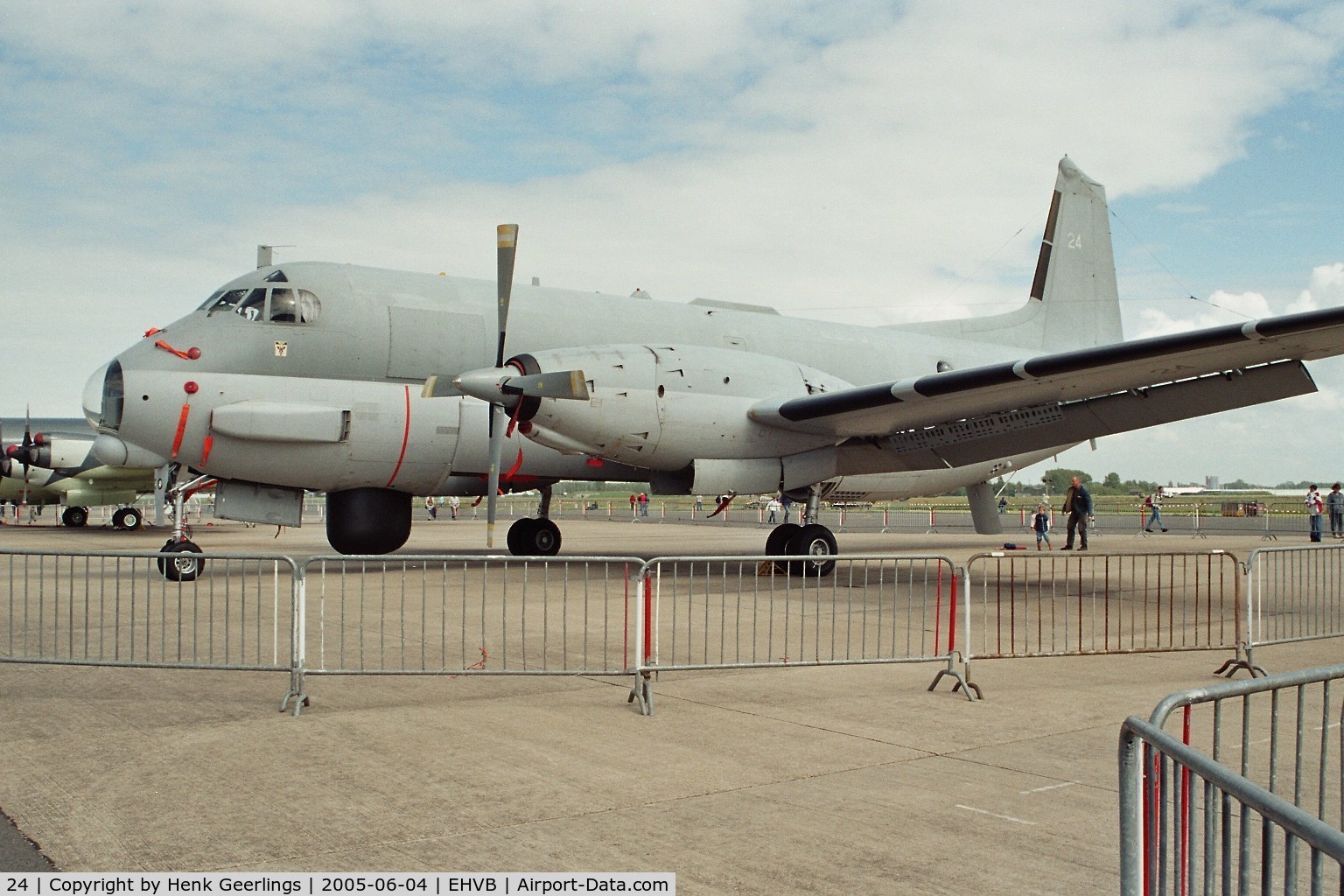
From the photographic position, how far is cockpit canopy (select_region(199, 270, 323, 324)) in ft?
46.9

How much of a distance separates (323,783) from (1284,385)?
12.9 m

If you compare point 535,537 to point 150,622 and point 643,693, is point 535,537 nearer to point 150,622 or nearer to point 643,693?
point 150,622

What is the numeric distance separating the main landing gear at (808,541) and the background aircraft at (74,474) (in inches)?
986

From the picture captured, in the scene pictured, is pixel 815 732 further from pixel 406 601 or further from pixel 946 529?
pixel 946 529

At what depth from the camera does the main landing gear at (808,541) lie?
49.4 feet

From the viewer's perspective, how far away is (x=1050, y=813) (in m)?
4.71

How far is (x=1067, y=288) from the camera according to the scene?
2214 cm

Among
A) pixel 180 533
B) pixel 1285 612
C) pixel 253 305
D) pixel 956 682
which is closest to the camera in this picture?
pixel 956 682

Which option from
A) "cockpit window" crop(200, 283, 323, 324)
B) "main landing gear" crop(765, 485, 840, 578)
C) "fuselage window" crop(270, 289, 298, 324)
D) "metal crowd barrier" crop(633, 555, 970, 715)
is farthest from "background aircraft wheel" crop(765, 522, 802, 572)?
"fuselage window" crop(270, 289, 298, 324)

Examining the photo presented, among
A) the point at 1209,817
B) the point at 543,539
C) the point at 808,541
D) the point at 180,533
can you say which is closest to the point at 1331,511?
the point at 808,541

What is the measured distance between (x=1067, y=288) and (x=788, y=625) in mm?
14590

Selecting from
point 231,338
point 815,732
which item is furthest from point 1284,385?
point 231,338

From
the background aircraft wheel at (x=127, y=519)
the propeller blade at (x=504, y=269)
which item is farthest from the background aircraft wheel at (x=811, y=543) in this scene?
the background aircraft wheel at (x=127, y=519)

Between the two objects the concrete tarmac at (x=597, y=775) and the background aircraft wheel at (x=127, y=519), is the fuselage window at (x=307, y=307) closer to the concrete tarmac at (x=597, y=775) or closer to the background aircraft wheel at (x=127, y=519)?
the concrete tarmac at (x=597, y=775)
